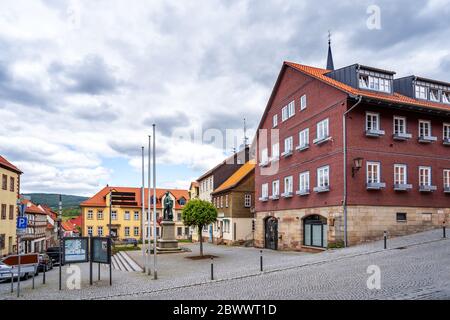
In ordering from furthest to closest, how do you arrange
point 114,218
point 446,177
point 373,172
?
point 114,218, point 446,177, point 373,172

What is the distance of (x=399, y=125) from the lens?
27.3m

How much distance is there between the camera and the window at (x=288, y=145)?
Answer: 109 feet

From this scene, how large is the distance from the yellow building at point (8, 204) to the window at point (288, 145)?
85.1 feet

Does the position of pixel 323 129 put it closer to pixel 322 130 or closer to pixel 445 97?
pixel 322 130

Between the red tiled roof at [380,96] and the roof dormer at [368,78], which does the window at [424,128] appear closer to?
the red tiled roof at [380,96]

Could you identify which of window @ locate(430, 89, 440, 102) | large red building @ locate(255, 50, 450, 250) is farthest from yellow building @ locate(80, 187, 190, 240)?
window @ locate(430, 89, 440, 102)

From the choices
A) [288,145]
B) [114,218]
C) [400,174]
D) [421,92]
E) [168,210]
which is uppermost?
[421,92]

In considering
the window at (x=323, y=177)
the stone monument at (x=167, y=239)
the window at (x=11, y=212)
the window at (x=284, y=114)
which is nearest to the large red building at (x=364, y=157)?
the window at (x=323, y=177)

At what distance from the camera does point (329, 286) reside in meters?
14.4

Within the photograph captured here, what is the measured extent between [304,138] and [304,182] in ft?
10.5

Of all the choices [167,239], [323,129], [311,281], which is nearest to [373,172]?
[323,129]

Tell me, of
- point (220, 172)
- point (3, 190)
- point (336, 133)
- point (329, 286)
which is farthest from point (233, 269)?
point (220, 172)

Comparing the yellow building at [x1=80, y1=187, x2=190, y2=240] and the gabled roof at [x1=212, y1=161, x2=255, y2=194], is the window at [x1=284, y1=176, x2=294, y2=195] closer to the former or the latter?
the gabled roof at [x1=212, y1=161, x2=255, y2=194]
